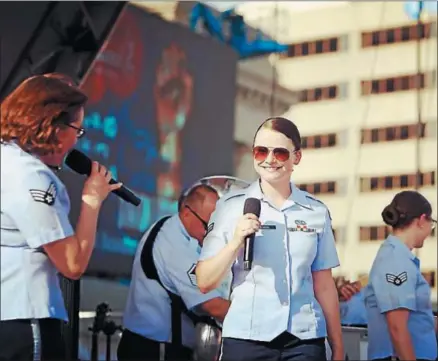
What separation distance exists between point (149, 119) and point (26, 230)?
1059 cm

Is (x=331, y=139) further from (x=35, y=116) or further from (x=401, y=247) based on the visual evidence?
(x=35, y=116)

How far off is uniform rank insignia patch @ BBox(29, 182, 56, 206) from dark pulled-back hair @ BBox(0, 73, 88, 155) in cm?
15

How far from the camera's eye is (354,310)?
21.7ft

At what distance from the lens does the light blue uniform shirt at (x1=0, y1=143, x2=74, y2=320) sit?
3.27m

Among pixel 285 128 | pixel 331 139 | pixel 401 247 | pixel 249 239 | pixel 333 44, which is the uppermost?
pixel 333 44

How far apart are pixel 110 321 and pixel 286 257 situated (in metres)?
2.84

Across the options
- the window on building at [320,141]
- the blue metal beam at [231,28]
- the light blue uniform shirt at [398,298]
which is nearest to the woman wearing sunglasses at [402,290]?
the light blue uniform shirt at [398,298]

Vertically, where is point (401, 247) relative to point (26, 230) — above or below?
above

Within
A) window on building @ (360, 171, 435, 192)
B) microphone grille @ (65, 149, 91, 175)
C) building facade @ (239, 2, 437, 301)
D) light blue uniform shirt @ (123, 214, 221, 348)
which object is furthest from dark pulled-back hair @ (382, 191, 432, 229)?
window on building @ (360, 171, 435, 192)

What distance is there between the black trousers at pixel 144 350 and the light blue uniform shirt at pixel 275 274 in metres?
1.51

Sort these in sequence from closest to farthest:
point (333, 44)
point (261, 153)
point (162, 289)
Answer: point (261, 153)
point (162, 289)
point (333, 44)

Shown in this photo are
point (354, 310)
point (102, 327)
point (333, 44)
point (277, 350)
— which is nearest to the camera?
point (277, 350)

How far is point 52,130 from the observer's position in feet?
11.0

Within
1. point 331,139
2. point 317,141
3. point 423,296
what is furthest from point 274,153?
point 317,141
